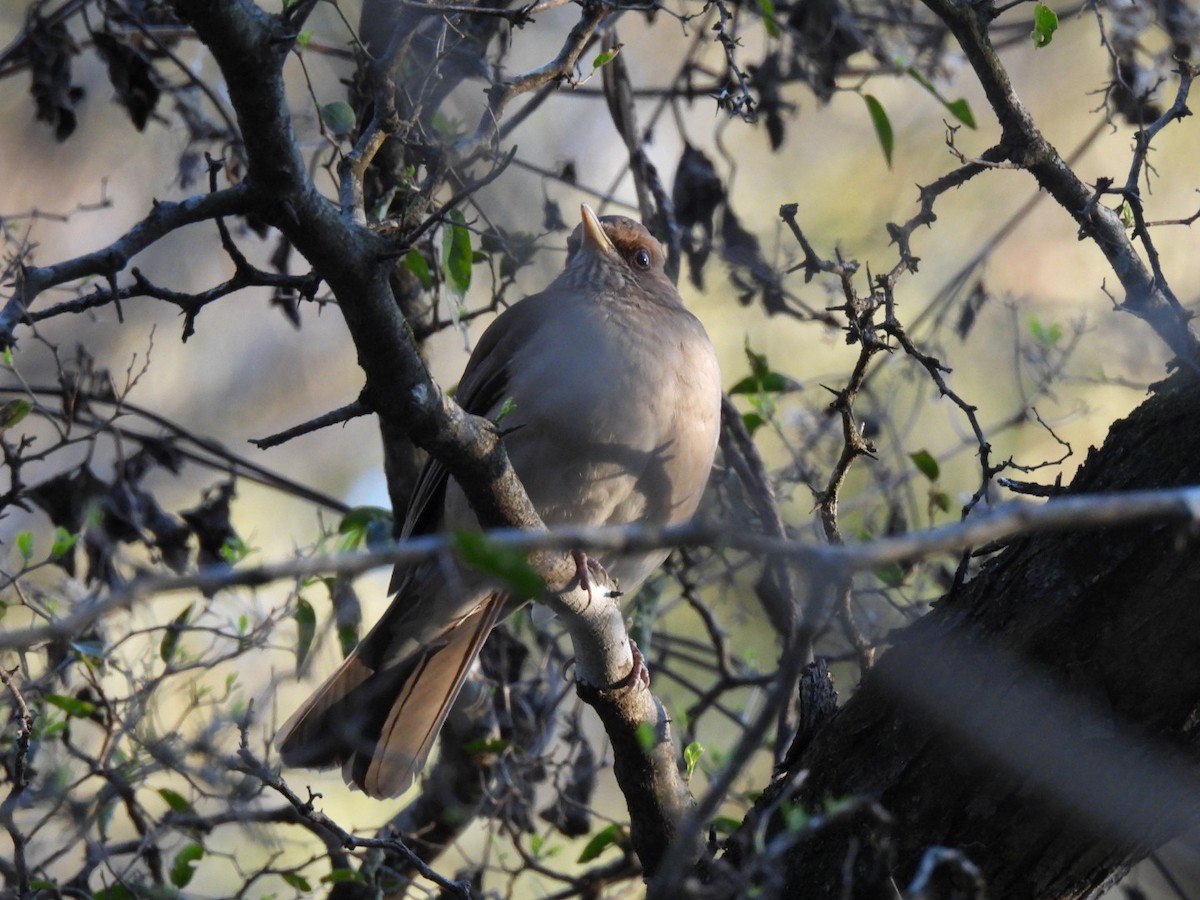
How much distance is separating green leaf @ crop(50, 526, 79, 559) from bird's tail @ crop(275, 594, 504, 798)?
1000mm

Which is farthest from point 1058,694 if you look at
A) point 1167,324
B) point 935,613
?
point 1167,324

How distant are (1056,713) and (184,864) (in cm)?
297

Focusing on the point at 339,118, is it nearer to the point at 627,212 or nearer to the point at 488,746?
the point at 488,746

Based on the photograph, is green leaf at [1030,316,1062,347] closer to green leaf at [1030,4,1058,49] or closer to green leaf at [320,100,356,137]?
green leaf at [1030,4,1058,49]

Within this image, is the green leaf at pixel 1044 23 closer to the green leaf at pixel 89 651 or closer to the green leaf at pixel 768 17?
the green leaf at pixel 768 17

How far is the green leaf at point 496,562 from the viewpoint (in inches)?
71.4

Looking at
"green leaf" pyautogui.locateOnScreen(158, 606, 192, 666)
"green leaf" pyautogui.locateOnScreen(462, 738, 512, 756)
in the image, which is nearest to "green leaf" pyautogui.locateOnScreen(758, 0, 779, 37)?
"green leaf" pyautogui.locateOnScreen(462, 738, 512, 756)

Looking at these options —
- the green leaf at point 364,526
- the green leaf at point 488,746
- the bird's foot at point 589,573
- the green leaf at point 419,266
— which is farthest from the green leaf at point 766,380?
the green leaf at point 488,746

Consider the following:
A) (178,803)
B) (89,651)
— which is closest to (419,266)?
(89,651)

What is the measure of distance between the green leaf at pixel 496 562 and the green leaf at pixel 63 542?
3.25 meters

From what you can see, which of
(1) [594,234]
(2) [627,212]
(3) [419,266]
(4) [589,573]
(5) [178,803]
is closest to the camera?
(4) [589,573]

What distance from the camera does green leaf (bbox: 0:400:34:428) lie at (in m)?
4.33

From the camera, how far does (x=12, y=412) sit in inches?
171

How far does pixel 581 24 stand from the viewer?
3881 mm
